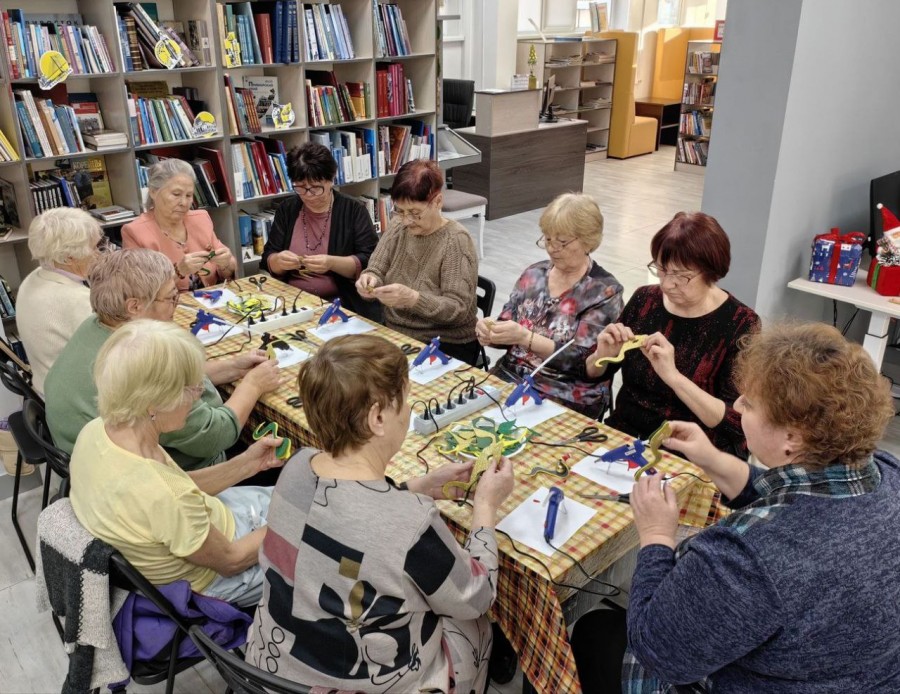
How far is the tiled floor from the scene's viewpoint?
2.30 metres

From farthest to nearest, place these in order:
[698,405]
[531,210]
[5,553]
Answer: [531,210]
[5,553]
[698,405]

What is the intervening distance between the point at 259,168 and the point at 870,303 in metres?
3.39

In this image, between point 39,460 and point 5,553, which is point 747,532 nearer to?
point 39,460

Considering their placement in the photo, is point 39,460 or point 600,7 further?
point 600,7

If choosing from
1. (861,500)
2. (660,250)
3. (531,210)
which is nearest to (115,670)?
(861,500)

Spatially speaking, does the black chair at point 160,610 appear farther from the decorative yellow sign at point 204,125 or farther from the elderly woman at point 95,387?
the decorative yellow sign at point 204,125

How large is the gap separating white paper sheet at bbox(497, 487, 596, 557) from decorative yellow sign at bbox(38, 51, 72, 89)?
3084mm

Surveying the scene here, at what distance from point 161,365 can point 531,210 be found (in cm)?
647

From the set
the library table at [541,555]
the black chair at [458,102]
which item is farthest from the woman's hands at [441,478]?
the black chair at [458,102]

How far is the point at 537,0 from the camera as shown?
9719 millimetres

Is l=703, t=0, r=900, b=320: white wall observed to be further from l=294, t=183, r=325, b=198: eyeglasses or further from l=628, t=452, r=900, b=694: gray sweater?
l=628, t=452, r=900, b=694: gray sweater

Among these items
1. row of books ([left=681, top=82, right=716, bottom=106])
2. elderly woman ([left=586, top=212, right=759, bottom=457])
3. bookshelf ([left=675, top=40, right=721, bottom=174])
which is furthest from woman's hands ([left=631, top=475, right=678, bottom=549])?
row of books ([left=681, top=82, right=716, bottom=106])

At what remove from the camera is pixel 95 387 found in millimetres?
2062

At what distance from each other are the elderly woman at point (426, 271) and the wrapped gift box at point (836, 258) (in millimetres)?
1808
